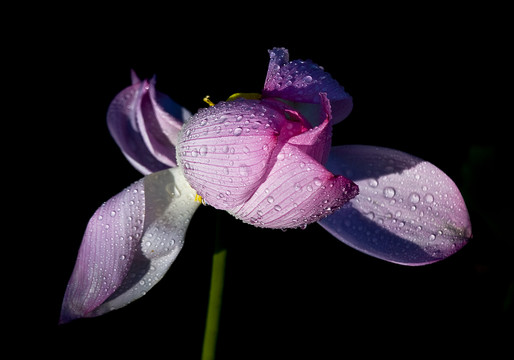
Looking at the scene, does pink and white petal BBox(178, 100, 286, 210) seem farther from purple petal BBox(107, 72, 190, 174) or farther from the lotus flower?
purple petal BBox(107, 72, 190, 174)

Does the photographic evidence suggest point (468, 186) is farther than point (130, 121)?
Yes

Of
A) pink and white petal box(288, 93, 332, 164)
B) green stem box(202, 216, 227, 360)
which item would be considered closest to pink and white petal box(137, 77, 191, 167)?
green stem box(202, 216, 227, 360)

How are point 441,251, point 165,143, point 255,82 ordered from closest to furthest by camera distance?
point 441,251 < point 165,143 < point 255,82

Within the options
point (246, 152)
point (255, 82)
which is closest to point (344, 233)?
point (246, 152)

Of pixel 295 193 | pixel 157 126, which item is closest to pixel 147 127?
pixel 157 126

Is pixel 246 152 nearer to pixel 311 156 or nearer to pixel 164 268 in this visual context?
pixel 311 156

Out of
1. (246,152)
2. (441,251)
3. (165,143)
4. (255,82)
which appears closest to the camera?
(246,152)

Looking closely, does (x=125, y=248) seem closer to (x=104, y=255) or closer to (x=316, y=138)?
(x=104, y=255)
